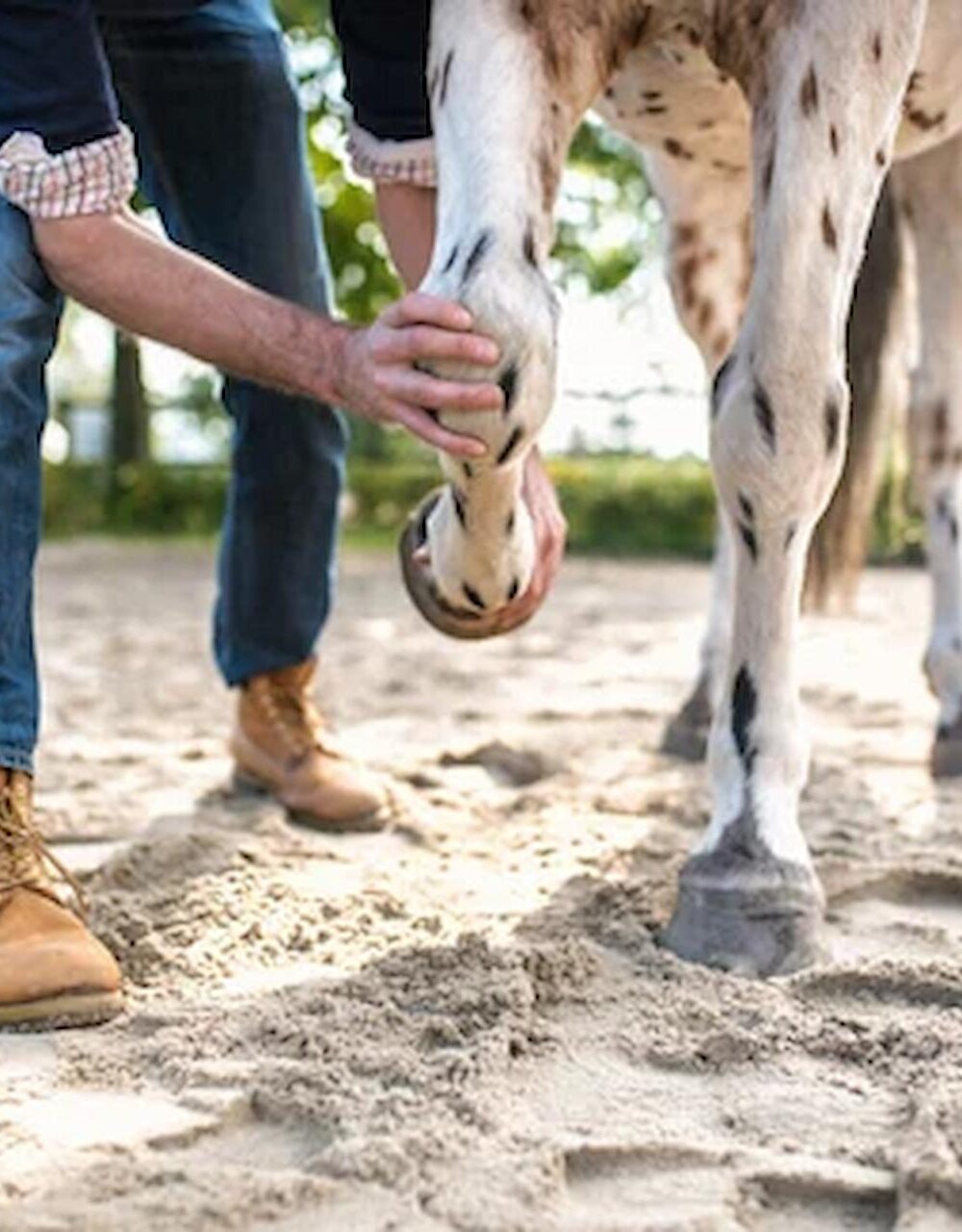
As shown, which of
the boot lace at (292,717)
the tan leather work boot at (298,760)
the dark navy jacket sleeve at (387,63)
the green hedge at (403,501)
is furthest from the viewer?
the green hedge at (403,501)

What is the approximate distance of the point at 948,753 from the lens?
153 inches

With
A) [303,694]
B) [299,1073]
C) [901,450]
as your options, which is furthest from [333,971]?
[901,450]

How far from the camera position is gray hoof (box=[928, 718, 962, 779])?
3859mm

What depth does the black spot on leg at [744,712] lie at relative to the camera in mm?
2625

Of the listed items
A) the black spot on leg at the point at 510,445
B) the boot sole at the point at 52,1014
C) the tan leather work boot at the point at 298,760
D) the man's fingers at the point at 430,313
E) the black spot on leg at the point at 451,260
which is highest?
the black spot on leg at the point at 451,260

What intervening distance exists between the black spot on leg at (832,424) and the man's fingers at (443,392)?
43cm

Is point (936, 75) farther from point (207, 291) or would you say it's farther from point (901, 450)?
point (901, 450)

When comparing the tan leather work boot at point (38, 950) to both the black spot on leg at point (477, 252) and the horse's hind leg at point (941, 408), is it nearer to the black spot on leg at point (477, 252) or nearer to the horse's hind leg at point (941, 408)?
the black spot on leg at point (477, 252)

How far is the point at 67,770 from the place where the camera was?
13.3 feet

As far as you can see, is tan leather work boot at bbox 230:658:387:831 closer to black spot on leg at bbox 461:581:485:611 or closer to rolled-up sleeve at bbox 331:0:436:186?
black spot on leg at bbox 461:581:485:611

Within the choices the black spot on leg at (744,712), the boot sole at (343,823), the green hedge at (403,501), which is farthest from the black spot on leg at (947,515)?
the green hedge at (403,501)

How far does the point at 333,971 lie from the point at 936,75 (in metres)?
1.64

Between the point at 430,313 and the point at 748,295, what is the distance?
482 millimetres

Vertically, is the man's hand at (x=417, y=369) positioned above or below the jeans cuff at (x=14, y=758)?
above
